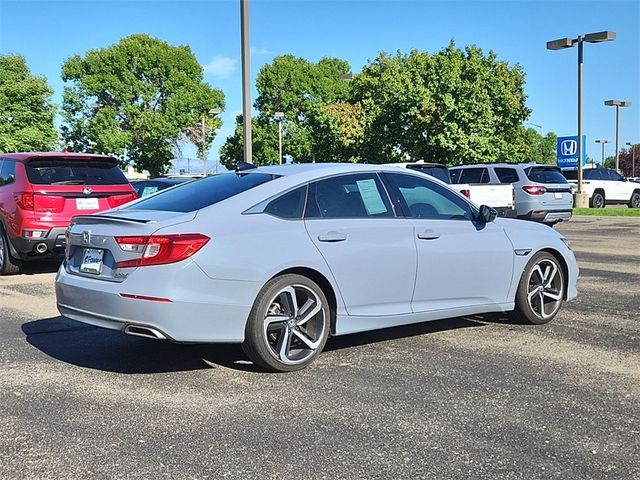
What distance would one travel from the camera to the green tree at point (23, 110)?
56.1m

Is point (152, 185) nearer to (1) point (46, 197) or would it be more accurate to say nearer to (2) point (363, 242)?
(1) point (46, 197)

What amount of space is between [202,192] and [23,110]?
58.0 metres

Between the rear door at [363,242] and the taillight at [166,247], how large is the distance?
2.92 ft

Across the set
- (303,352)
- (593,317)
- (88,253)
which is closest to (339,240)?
(303,352)

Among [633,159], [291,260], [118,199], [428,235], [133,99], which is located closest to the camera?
[291,260]

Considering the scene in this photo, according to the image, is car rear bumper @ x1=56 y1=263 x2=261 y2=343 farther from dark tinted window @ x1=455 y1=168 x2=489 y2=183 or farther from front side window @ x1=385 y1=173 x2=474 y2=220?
dark tinted window @ x1=455 y1=168 x2=489 y2=183

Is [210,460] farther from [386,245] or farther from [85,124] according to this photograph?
[85,124]

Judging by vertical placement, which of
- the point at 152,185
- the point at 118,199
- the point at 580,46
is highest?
the point at 580,46

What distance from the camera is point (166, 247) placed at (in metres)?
4.43

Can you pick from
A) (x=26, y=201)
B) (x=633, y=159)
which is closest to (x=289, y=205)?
(x=26, y=201)

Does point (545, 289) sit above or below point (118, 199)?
below

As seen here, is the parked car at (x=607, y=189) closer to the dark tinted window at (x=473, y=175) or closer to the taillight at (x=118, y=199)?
the dark tinted window at (x=473, y=175)

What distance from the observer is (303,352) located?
4.96m

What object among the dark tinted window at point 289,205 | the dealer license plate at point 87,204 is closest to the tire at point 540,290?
the dark tinted window at point 289,205
